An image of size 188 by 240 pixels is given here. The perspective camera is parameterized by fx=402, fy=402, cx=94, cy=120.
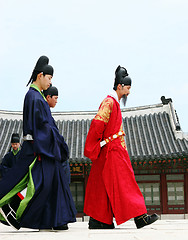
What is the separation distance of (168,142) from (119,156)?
11944 mm

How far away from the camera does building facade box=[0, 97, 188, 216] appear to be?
15345 millimetres

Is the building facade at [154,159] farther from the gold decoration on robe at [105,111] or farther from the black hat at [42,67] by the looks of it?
the black hat at [42,67]

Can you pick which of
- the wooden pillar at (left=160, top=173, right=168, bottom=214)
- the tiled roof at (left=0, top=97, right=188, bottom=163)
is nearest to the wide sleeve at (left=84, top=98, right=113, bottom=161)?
the tiled roof at (left=0, top=97, right=188, bottom=163)

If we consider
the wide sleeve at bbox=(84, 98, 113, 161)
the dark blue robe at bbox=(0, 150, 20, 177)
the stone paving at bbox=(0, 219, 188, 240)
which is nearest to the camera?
the stone paving at bbox=(0, 219, 188, 240)

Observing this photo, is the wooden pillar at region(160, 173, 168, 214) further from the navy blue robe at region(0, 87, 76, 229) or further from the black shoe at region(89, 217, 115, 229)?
the navy blue robe at region(0, 87, 76, 229)

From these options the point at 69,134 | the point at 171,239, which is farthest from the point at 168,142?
the point at 171,239

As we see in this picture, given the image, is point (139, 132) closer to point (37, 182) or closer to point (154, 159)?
point (154, 159)

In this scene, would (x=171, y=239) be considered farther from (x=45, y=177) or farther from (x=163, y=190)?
(x=163, y=190)

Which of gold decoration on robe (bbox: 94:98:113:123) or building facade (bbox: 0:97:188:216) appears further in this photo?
building facade (bbox: 0:97:188:216)

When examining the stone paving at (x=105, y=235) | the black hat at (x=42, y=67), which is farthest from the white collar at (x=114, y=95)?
the stone paving at (x=105, y=235)

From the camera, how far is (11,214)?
412cm

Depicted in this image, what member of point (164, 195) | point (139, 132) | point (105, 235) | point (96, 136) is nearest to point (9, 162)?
point (96, 136)

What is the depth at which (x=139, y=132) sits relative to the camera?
17.6 metres

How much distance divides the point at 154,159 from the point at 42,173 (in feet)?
36.6
